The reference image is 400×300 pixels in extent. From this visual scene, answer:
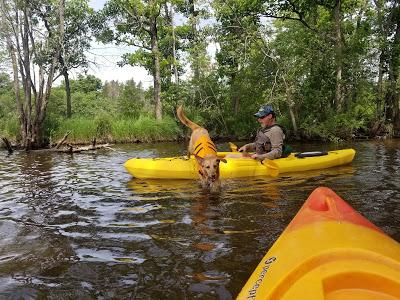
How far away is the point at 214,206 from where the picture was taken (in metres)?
5.84

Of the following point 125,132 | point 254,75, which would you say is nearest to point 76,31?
point 125,132

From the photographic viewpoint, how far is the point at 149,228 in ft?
15.6

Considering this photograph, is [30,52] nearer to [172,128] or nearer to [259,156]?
[172,128]

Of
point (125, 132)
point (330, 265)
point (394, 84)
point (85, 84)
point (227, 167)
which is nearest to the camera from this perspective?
point (330, 265)

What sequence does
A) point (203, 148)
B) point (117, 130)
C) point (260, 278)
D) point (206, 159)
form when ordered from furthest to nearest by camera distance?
point (117, 130)
point (203, 148)
point (206, 159)
point (260, 278)

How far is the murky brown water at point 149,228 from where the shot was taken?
3.23 meters

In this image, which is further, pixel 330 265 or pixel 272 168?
pixel 272 168

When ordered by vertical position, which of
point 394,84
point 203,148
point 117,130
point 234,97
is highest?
point 394,84

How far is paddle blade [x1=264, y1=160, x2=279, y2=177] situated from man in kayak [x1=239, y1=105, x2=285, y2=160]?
0.62 ft

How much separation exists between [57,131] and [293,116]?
34.9 feet

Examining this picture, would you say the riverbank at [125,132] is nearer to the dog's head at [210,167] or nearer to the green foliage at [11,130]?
the green foliage at [11,130]

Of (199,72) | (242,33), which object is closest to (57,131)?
(199,72)

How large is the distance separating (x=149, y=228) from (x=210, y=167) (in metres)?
1.92

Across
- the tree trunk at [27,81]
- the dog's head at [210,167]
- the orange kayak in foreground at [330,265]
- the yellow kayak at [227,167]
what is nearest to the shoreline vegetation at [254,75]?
the tree trunk at [27,81]
